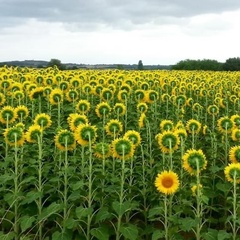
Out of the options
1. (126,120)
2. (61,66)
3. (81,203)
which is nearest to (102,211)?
(81,203)

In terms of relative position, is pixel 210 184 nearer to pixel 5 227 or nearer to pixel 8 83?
pixel 5 227

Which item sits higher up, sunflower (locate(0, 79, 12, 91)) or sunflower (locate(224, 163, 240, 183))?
sunflower (locate(0, 79, 12, 91))

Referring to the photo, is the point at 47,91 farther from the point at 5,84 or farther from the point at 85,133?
the point at 85,133

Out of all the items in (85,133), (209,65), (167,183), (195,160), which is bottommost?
(209,65)

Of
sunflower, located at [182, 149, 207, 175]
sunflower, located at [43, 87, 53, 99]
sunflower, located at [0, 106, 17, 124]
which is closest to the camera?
sunflower, located at [182, 149, 207, 175]

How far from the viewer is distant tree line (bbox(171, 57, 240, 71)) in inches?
1874

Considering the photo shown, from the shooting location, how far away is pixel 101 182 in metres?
5.38

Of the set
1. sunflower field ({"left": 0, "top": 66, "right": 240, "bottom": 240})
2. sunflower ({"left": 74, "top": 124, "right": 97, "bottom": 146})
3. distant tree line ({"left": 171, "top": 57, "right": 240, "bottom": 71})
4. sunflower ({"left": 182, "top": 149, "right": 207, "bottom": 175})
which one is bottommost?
distant tree line ({"left": 171, "top": 57, "right": 240, "bottom": 71})

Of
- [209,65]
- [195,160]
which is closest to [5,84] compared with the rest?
[195,160]

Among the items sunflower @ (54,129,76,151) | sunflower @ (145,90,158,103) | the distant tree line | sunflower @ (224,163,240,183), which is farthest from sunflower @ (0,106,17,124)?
the distant tree line

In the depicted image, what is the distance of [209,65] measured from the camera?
4947cm

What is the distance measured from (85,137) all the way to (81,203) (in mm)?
694

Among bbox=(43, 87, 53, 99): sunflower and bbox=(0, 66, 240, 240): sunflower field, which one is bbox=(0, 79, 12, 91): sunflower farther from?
bbox=(0, 66, 240, 240): sunflower field

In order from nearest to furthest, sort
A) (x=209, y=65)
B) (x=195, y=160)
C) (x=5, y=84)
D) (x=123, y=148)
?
(x=195, y=160) → (x=123, y=148) → (x=5, y=84) → (x=209, y=65)
